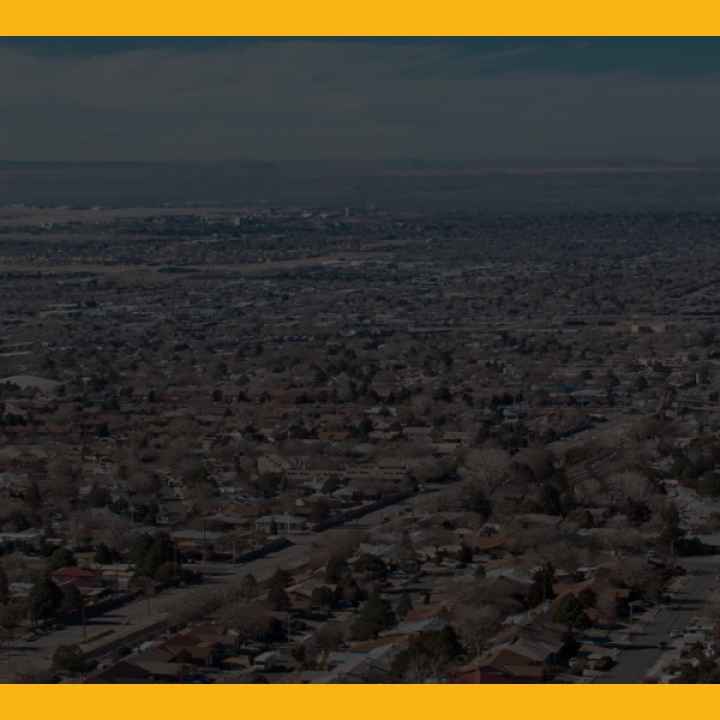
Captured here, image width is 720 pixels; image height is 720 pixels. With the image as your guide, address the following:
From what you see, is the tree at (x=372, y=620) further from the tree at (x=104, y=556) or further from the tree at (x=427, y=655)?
the tree at (x=104, y=556)

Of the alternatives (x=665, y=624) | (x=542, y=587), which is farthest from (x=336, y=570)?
(x=665, y=624)

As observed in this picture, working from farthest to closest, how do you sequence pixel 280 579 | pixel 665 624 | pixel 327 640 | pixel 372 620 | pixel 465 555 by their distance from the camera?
1. pixel 465 555
2. pixel 280 579
3. pixel 665 624
4. pixel 372 620
5. pixel 327 640

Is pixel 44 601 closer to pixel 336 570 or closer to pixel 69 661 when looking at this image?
pixel 69 661

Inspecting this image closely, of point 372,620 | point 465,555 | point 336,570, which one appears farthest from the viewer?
point 465,555

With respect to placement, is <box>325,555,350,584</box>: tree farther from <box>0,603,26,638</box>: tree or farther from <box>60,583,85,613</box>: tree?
<box>0,603,26,638</box>: tree

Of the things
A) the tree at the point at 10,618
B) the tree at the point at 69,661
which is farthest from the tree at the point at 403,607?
the tree at the point at 10,618

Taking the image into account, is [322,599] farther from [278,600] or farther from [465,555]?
[465,555]

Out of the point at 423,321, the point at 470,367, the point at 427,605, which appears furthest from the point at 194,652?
the point at 423,321

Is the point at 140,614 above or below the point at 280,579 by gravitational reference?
below

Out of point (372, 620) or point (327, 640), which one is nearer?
point (327, 640)
